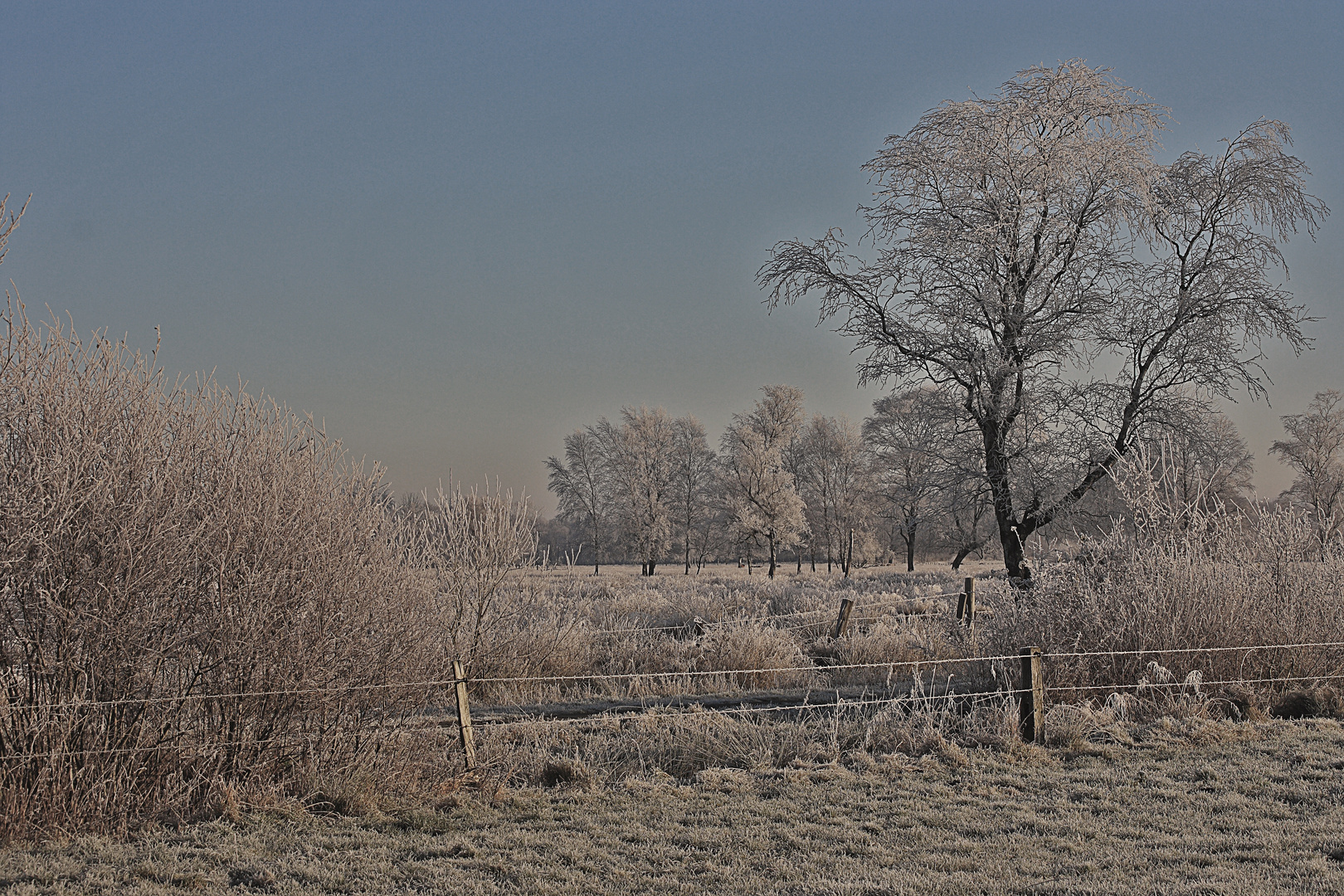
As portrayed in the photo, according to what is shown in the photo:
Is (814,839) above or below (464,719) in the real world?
below

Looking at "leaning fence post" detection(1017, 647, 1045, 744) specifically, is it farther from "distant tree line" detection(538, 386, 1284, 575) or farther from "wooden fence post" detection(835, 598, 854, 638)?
"distant tree line" detection(538, 386, 1284, 575)

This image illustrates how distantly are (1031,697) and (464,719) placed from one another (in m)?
4.89

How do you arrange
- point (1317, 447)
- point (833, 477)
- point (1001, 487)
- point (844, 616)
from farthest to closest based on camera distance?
point (833, 477) < point (1317, 447) < point (844, 616) < point (1001, 487)

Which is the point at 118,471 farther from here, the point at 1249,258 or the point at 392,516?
the point at 1249,258

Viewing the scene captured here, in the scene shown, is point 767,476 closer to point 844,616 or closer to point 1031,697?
point 844,616

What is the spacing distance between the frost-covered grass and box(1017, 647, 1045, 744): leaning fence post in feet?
1.76

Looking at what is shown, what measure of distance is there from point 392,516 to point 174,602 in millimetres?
2236

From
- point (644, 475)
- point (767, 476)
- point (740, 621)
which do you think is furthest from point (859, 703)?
point (644, 475)

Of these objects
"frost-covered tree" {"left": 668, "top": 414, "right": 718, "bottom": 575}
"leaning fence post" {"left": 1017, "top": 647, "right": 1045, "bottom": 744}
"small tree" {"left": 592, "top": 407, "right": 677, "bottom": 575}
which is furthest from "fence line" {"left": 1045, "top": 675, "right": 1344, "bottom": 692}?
"frost-covered tree" {"left": 668, "top": 414, "right": 718, "bottom": 575}

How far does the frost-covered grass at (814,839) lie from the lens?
506cm

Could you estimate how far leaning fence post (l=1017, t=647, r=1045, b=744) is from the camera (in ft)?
26.7

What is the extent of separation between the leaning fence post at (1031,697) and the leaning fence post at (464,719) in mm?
4720

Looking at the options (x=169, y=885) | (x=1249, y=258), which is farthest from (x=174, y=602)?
(x=1249, y=258)

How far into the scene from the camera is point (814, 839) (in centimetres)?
582
